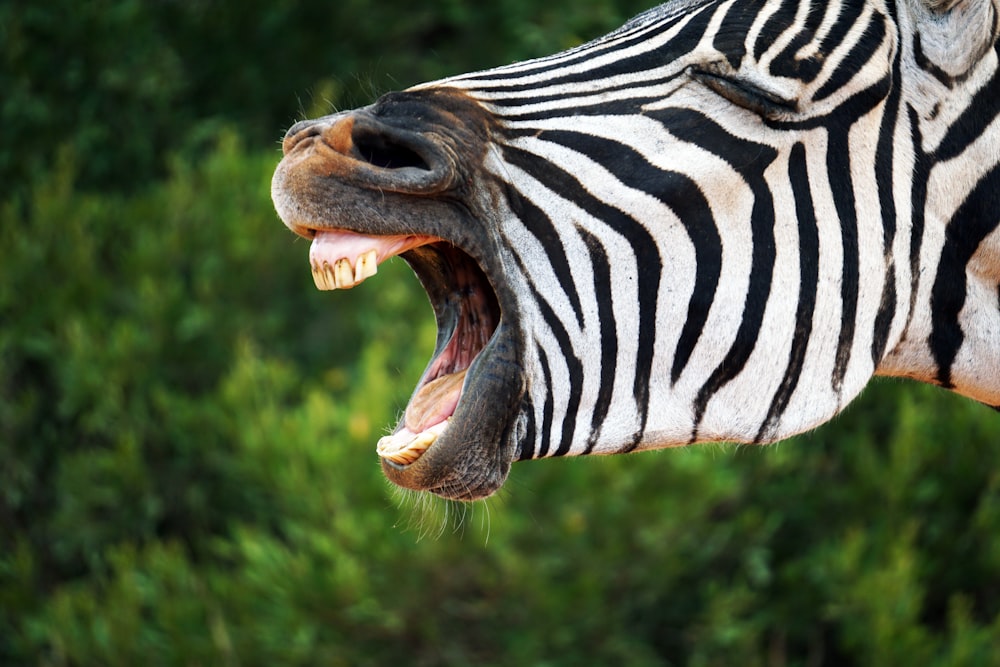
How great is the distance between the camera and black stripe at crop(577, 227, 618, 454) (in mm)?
1855

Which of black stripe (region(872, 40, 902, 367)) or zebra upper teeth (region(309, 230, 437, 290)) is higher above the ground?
zebra upper teeth (region(309, 230, 437, 290))

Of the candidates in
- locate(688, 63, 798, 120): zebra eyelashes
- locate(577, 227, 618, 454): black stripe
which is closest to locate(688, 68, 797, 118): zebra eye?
locate(688, 63, 798, 120): zebra eyelashes

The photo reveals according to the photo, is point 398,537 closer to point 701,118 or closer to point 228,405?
point 228,405

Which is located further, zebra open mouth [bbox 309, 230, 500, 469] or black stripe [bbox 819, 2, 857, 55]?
black stripe [bbox 819, 2, 857, 55]

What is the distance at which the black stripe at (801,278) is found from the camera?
1920mm

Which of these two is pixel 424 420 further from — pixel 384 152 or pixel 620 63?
pixel 620 63

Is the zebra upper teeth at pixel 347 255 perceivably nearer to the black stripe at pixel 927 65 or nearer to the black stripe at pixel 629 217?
the black stripe at pixel 629 217

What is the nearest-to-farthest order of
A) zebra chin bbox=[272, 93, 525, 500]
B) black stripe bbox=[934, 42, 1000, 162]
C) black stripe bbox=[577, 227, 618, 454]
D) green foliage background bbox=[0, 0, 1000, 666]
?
zebra chin bbox=[272, 93, 525, 500], black stripe bbox=[577, 227, 618, 454], black stripe bbox=[934, 42, 1000, 162], green foliage background bbox=[0, 0, 1000, 666]

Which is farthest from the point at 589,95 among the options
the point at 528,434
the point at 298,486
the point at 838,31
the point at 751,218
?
the point at 298,486

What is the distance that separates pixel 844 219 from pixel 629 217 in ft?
1.21

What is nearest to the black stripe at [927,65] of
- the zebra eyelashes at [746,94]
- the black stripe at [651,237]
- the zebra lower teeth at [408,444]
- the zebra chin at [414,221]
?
the zebra eyelashes at [746,94]

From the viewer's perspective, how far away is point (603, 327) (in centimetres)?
186

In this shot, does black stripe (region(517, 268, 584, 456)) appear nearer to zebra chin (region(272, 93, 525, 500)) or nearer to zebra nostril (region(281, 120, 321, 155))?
zebra chin (region(272, 93, 525, 500))

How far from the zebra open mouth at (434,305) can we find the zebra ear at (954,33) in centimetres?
84
